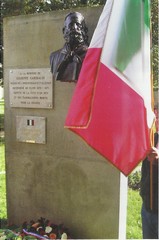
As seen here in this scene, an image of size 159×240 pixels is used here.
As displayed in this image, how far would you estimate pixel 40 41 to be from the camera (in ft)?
13.2

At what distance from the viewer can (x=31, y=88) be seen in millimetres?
4117

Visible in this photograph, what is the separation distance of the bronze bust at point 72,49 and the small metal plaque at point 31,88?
403 mm

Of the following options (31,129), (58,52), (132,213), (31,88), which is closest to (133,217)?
(132,213)

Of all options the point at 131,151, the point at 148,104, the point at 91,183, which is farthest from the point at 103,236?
the point at 148,104

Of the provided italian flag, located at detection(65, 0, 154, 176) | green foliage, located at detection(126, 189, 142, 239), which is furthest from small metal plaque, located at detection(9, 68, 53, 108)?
green foliage, located at detection(126, 189, 142, 239)

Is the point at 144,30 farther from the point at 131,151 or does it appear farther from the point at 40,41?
the point at 40,41

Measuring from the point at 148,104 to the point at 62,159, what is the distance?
5.45 feet

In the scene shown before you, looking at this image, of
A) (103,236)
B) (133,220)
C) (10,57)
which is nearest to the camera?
(103,236)

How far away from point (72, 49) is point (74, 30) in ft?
0.65

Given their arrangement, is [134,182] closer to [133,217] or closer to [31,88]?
[133,217]

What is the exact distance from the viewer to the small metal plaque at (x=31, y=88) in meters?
4.01

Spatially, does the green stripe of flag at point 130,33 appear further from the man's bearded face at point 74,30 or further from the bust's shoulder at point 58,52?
the bust's shoulder at point 58,52

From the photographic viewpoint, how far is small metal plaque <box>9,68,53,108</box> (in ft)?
13.2

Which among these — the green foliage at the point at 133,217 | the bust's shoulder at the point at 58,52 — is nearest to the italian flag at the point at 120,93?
the bust's shoulder at the point at 58,52
